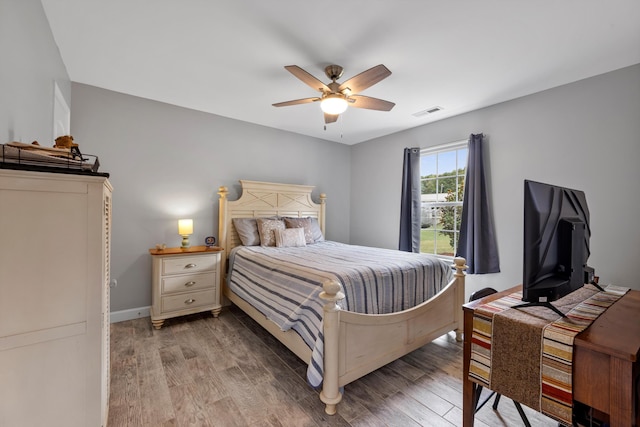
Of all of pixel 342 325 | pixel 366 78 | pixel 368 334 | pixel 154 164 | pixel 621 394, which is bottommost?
pixel 368 334

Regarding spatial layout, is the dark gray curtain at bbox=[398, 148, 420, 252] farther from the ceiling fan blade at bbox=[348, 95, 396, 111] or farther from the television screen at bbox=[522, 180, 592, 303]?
the television screen at bbox=[522, 180, 592, 303]

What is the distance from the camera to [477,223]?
309 centimetres

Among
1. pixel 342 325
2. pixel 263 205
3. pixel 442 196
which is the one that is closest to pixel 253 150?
pixel 263 205

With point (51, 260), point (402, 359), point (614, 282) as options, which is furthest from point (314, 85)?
point (614, 282)

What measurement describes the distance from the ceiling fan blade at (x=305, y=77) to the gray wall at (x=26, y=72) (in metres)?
1.44

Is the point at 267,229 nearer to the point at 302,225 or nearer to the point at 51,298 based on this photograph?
the point at 302,225

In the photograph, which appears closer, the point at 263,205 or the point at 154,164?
the point at 154,164

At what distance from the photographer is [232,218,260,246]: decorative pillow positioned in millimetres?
3361

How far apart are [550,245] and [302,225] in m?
2.86

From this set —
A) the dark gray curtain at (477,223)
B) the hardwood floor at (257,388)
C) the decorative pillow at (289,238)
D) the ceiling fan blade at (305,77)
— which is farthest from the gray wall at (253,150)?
the ceiling fan blade at (305,77)

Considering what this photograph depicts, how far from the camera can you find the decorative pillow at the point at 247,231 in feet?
11.0

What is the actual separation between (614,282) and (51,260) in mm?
3917

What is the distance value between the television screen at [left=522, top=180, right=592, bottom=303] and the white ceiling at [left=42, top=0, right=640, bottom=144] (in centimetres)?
131

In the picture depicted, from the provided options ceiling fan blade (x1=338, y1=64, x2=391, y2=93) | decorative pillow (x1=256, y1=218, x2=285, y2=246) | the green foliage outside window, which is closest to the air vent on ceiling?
the green foliage outside window
